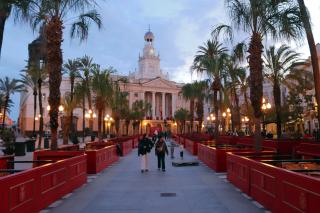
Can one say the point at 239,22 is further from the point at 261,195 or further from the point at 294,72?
the point at 294,72

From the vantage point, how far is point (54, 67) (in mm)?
17250

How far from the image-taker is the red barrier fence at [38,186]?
6547mm

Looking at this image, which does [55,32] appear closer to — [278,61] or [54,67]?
[54,67]

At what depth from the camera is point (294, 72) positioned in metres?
36.3

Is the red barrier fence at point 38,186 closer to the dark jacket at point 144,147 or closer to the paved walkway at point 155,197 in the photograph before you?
the paved walkway at point 155,197

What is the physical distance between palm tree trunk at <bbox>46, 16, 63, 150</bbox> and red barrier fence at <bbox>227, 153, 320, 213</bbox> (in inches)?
341

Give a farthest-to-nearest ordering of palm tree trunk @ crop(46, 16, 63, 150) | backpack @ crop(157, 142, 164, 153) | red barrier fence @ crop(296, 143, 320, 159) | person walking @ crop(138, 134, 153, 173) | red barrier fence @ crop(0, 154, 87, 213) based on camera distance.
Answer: backpack @ crop(157, 142, 164, 153) → person walking @ crop(138, 134, 153, 173) → palm tree trunk @ crop(46, 16, 63, 150) → red barrier fence @ crop(296, 143, 320, 159) → red barrier fence @ crop(0, 154, 87, 213)

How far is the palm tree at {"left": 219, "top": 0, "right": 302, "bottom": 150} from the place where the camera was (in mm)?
16031

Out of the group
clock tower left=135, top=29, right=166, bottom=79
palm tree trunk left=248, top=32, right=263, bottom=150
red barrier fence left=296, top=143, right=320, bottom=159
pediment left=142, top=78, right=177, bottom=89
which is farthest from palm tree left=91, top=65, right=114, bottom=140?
clock tower left=135, top=29, right=166, bottom=79

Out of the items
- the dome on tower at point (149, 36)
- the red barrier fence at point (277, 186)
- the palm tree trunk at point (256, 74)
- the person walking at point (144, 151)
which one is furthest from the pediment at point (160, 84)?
the red barrier fence at point (277, 186)

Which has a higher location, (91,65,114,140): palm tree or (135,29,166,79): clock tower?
(135,29,166,79): clock tower

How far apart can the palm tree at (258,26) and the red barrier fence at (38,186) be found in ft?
27.0

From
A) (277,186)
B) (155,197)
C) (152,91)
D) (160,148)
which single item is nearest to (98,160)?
(160,148)

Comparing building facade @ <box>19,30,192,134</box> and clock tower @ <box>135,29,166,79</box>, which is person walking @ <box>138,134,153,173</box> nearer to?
building facade @ <box>19,30,192,134</box>
